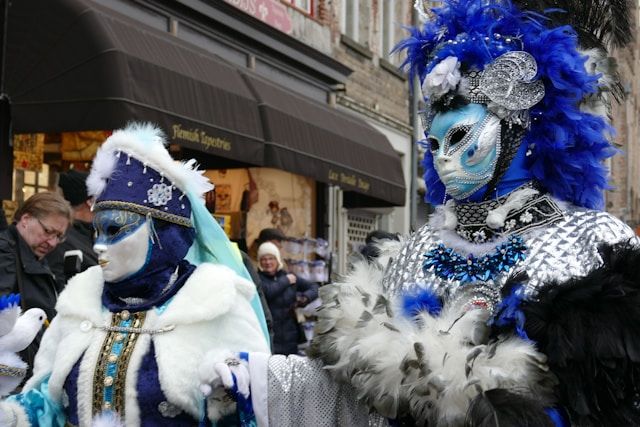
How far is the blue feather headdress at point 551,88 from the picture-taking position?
7.70ft

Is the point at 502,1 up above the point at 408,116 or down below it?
below

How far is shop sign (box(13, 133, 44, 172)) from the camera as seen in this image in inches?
300

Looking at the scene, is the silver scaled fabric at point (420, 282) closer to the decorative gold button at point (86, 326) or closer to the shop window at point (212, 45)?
the decorative gold button at point (86, 326)

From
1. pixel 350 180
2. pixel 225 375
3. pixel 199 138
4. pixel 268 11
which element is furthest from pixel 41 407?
pixel 268 11

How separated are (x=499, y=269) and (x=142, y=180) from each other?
4.69 feet

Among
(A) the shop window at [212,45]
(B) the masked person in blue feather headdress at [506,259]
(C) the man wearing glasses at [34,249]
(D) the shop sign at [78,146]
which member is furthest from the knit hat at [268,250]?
(B) the masked person in blue feather headdress at [506,259]

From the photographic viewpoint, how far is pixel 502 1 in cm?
247

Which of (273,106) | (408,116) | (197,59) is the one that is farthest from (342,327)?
(408,116)

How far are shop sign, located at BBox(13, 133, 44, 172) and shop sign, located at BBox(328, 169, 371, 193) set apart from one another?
3.97 m

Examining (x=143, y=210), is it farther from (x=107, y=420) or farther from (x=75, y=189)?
(x=75, y=189)

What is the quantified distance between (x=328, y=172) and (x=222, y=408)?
8578mm

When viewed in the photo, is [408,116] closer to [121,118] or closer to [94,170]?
[121,118]

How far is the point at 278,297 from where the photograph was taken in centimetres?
764

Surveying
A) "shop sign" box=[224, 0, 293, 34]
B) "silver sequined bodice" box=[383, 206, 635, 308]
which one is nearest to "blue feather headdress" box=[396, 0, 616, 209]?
"silver sequined bodice" box=[383, 206, 635, 308]
